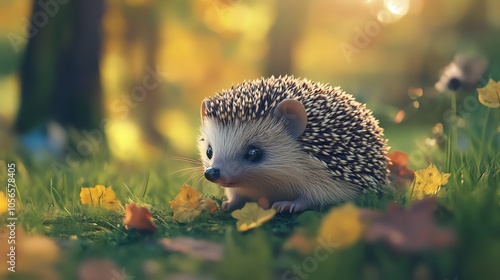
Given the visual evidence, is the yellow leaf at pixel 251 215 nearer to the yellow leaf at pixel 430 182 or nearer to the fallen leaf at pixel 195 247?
the fallen leaf at pixel 195 247

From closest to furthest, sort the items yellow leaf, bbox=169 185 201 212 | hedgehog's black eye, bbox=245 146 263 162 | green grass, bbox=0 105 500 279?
green grass, bbox=0 105 500 279, yellow leaf, bbox=169 185 201 212, hedgehog's black eye, bbox=245 146 263 162

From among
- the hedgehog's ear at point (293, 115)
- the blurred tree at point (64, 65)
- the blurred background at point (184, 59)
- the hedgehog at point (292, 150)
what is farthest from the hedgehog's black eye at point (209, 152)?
the blurred tree at point (64, 65)

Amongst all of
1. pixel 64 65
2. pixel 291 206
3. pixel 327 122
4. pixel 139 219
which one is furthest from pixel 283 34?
pixel 139 219

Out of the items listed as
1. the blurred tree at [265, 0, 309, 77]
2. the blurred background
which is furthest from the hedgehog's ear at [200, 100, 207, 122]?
the blurred tree at [265, 0, 309, 77]

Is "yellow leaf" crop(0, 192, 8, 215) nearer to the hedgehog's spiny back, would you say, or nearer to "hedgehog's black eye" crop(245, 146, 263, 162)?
the hedgehog's spiny back

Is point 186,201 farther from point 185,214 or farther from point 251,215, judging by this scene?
point 251,215

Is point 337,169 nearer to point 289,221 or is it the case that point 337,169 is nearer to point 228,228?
point 289,221
